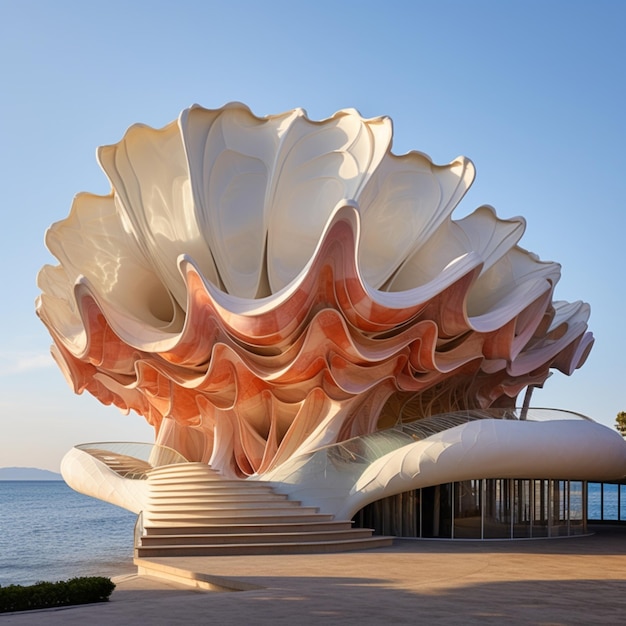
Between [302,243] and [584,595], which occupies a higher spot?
[302,243]

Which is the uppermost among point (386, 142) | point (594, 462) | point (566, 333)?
point (386, 142)

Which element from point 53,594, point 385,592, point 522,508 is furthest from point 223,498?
point 53,594

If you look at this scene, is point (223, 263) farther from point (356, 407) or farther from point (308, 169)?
point (356, 407)

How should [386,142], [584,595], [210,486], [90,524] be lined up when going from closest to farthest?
[584,595] < [210,486] < [386,142] < [90,524]

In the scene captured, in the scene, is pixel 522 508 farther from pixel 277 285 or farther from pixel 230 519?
pixel 277 285

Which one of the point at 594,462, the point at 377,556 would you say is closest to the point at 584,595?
the point at 377,556

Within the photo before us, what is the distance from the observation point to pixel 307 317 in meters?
27.9

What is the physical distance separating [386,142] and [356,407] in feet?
29.9

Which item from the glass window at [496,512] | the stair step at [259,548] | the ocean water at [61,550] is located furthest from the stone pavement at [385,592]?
the ocean water at [61,550]

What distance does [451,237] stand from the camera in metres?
32.5

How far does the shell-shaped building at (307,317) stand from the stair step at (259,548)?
298cm

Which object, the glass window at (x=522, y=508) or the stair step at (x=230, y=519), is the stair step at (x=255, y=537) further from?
the glass window at (x=522, y=508)

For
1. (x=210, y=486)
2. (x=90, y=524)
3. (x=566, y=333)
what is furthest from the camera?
(x=90, y=524)

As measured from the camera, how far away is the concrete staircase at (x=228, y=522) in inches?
857
